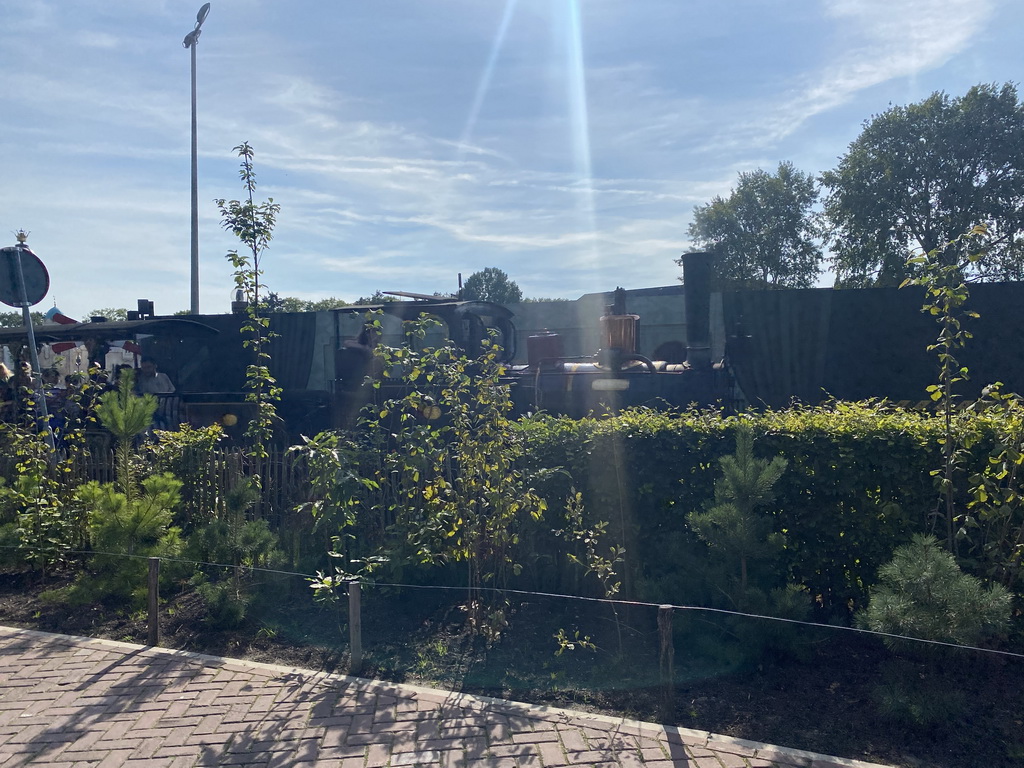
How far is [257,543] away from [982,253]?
500 cm

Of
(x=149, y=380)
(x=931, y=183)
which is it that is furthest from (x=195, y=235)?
(x=931, y=183)

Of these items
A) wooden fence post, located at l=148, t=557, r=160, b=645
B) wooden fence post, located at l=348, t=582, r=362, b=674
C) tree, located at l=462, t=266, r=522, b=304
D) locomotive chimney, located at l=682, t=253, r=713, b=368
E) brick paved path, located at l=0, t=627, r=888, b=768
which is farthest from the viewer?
tree, located at l=462, t=266, r=522, b=304

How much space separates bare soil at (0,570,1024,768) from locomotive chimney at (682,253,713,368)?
5810 mm

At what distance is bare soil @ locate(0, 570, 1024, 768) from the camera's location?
3.52 meters

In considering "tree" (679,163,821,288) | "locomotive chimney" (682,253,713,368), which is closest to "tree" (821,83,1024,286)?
"tree" (679,163,821,288)

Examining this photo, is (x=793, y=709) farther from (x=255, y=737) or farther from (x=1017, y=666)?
(x=255, y=737)

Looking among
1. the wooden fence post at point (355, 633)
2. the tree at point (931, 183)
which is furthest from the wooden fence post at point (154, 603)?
the tree at point (931, 183)

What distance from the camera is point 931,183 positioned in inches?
1076

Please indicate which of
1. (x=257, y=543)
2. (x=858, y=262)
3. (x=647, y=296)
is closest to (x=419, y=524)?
(x=257, y=543)

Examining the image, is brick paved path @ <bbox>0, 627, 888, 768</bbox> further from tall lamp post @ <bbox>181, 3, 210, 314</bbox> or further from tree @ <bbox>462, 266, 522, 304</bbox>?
tree @ <bbox>462, 266, 522, 304</bbox>

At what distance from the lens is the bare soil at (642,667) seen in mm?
3521

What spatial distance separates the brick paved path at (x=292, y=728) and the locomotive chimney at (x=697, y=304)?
7143 millimetres

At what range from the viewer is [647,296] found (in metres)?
20.2

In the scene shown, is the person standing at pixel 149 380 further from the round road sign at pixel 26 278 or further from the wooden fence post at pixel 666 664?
the wooden fence post at pixel 666 664
